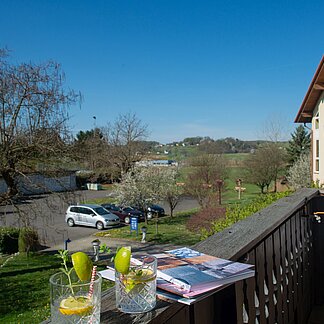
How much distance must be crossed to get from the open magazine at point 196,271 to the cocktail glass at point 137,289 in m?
0.08

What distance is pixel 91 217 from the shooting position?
51.6 feet

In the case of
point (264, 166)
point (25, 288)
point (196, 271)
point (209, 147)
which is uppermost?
point (209, 147)

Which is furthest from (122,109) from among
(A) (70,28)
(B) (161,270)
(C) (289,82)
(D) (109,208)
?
(B) (161,270)

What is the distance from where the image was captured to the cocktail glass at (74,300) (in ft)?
1.84

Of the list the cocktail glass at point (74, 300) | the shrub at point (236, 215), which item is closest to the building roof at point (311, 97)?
the shrub at point (236, 215)

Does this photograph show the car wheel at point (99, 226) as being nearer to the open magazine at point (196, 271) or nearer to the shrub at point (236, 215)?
the shrub at point (236, 215)

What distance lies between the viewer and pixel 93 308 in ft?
1.89

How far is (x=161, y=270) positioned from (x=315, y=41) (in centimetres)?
1246

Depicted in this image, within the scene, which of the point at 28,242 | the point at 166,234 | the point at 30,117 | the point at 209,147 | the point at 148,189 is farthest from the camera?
the point at 209,147

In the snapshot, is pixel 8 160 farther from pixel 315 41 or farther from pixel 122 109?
pixel 122 109

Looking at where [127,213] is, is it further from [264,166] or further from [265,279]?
[265,279]

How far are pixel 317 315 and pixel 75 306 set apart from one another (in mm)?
2613

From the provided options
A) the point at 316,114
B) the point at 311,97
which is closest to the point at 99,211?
the point at 316,114

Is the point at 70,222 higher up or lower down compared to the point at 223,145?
lower down
